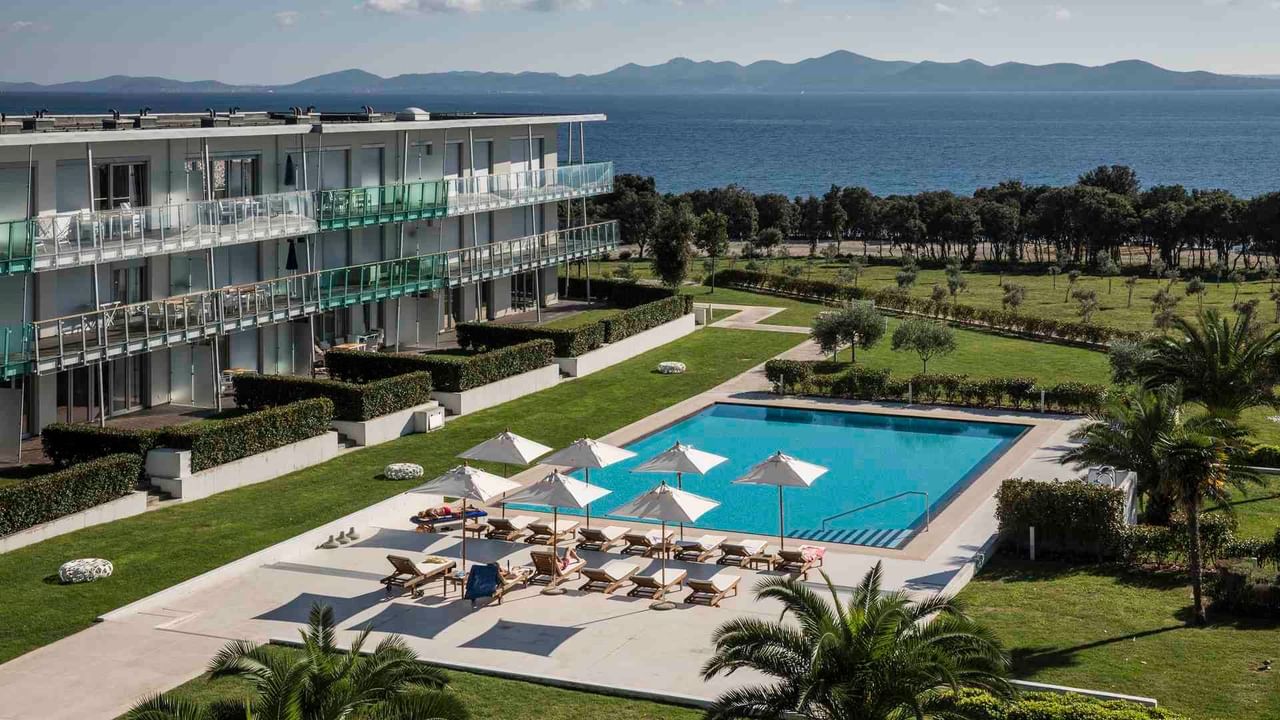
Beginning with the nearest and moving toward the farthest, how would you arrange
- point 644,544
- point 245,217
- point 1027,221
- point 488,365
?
point 644,544, point 245,217, point 488,365, point 1027,221

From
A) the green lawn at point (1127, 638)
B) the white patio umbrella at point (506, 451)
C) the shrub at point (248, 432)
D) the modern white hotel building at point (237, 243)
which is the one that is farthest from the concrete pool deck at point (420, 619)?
the modern white hotel building at point (237, 243)

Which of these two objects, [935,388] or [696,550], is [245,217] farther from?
[935,388]

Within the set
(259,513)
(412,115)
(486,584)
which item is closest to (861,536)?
(486,584)

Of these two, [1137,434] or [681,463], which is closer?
[1137,434]

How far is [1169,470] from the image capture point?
891 inches

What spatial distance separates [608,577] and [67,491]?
10671 mm

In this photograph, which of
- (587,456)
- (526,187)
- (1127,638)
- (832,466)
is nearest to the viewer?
(1127,638)

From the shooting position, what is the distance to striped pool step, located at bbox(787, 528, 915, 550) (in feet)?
94.0

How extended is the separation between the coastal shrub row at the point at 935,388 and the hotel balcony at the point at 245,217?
11834 millimetres

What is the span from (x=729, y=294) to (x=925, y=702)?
46.2 metres

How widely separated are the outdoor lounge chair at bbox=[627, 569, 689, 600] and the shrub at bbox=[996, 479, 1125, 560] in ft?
22.0

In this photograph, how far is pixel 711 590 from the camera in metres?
23.7

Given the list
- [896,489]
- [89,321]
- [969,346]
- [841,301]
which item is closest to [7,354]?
[89,321]

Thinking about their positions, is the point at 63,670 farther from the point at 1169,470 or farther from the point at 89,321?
the point at 1169,470
